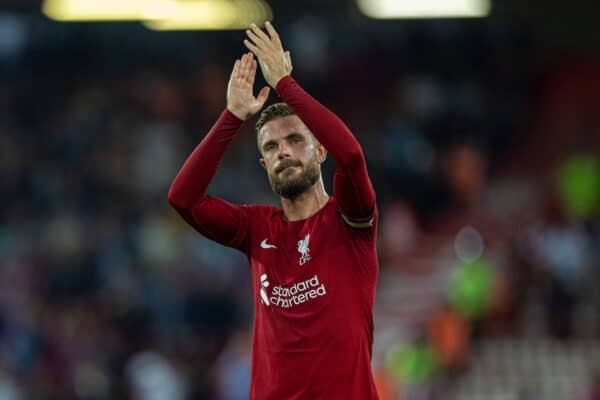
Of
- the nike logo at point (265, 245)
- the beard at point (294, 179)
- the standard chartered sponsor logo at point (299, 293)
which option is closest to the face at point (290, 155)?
the beard at point (294, 179)

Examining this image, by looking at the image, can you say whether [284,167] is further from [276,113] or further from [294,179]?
[276,113]

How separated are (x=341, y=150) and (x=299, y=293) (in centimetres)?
61

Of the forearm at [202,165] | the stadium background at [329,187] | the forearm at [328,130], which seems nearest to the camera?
the forearm at [328,130]

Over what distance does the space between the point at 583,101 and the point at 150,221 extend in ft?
20.9

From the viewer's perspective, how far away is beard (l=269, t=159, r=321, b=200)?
4867mm

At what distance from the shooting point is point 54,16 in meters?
13.4

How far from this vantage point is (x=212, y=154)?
194 inches

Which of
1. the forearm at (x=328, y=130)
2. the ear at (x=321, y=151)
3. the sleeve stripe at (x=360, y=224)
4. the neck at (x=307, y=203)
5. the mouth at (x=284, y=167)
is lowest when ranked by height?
the sleeve stripe at (x=360, y=224)

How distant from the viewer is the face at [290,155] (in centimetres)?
487

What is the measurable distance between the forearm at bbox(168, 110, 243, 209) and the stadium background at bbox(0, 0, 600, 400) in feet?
22.7

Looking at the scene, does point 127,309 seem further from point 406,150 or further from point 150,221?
point 406,150

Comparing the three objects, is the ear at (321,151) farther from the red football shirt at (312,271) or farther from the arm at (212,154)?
the arm at (212,154)

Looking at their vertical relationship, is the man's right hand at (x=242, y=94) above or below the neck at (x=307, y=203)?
above

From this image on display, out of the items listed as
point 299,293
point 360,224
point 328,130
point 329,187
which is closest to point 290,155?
point 328,130
